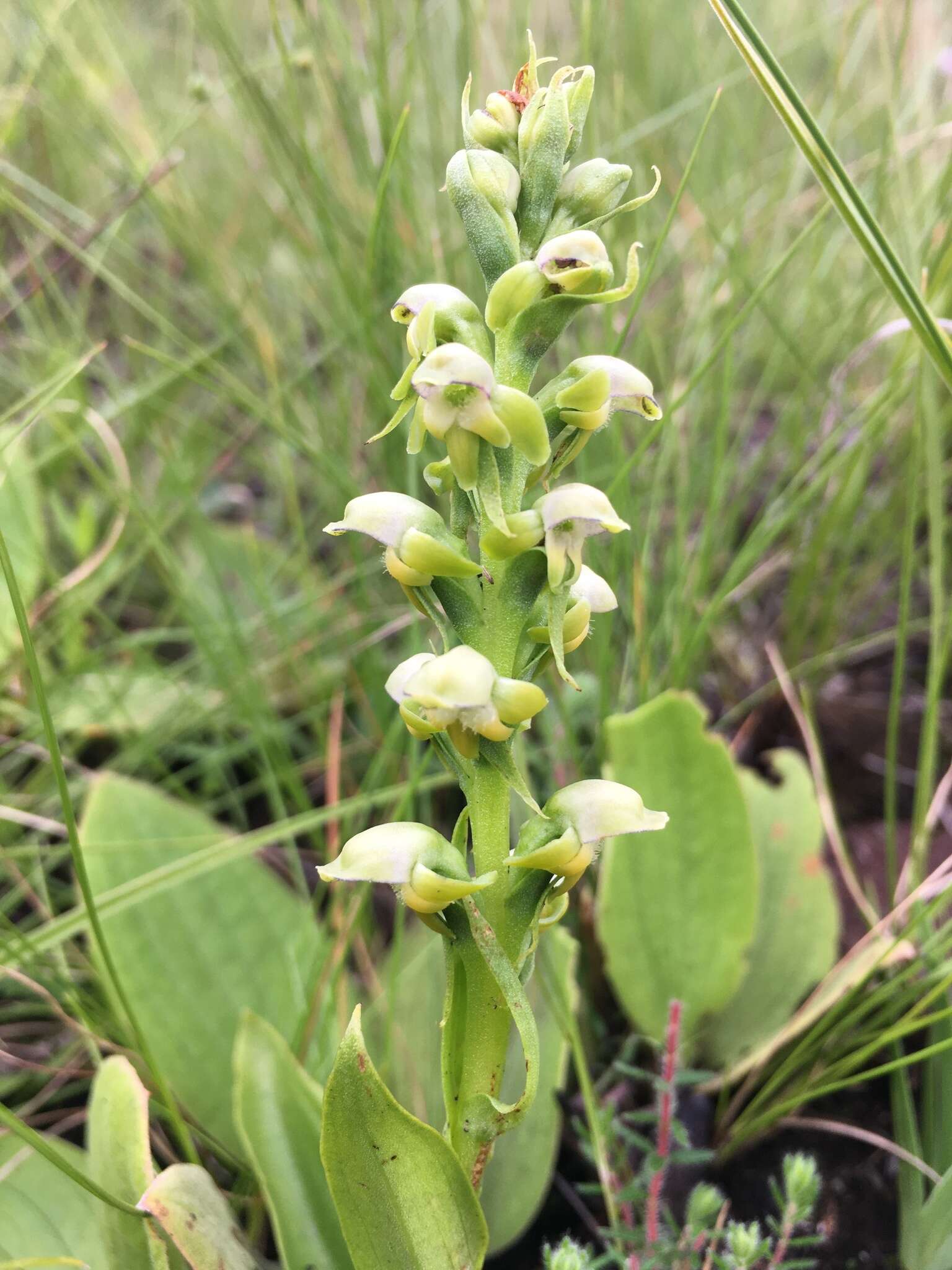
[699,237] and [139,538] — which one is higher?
[139,538]

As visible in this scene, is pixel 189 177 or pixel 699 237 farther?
pixel 189 177

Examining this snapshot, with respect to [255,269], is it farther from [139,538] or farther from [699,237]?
[699,237]

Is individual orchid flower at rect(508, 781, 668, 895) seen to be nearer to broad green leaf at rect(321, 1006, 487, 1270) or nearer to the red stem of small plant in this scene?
broad green leaf at rect(321, 1006, 487, 1270)

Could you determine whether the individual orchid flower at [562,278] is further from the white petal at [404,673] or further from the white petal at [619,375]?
the white petal at [404,673]

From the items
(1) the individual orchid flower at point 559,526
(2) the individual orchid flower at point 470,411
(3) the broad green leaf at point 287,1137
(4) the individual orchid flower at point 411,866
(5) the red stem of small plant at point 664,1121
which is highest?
(2) the individual orchid flower at point 470,411

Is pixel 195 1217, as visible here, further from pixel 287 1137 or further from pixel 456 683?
pixel 456 683

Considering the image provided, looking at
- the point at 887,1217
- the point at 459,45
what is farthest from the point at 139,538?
the point at 887,1217

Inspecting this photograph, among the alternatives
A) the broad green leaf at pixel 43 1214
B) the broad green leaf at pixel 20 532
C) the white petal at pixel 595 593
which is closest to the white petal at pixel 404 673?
the white petal at pixel 595 593
